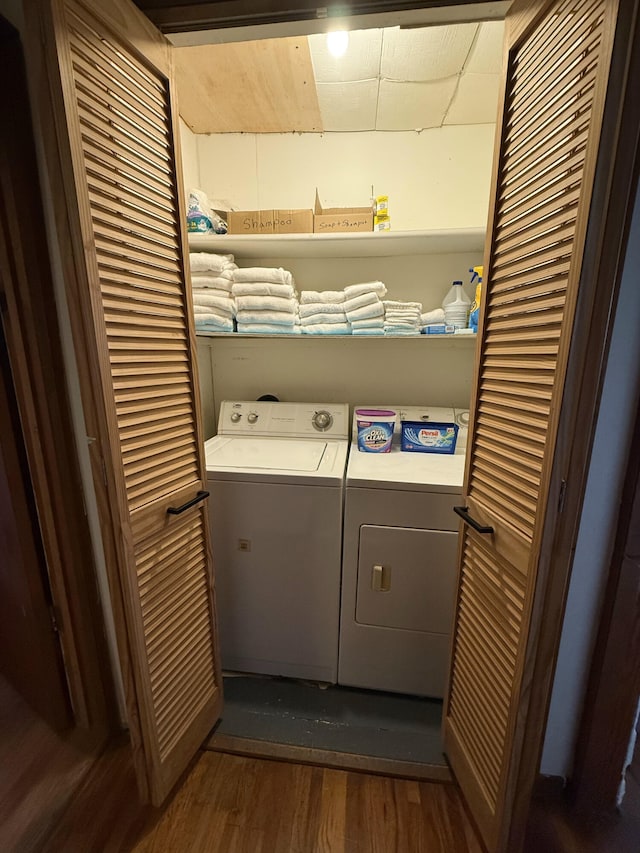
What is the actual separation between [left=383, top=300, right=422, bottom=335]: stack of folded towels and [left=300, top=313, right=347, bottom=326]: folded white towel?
205 millimetres

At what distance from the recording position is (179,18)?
0.92 meters

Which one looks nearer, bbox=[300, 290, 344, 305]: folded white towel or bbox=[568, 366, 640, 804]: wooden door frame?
bbox=[568, 366, 640, 804]: wooden door frame

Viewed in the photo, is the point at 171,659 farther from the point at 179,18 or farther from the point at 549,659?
the point at 179,18

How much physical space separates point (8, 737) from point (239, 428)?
4.82 feet

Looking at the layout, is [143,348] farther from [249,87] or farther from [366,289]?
[249,87]

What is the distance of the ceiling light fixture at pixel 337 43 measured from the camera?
125cm

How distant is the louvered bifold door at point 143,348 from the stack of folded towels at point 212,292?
0.59 m

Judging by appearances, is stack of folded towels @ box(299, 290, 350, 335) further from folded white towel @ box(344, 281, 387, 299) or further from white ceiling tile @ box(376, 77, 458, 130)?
white ceiling tile @ box(376, 77, 458, 130)

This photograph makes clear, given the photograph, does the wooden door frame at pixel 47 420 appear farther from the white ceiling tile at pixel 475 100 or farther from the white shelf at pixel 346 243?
the white ceiling tile at pixel 475 100

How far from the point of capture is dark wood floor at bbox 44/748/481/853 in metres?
1.05

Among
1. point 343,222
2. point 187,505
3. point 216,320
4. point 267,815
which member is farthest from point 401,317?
point 267,815

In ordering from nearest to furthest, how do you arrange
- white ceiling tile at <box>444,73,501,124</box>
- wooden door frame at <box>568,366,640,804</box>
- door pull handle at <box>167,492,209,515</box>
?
wooden door frame at <box>568,366,640,804</box> → door pull handle at <box>167,492,209,515</box> → white ceiling tile at <box>444,73,501,124</box>

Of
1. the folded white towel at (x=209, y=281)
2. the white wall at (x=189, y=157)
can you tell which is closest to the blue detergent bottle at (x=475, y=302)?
the folded white towel at (x=209, y=281)

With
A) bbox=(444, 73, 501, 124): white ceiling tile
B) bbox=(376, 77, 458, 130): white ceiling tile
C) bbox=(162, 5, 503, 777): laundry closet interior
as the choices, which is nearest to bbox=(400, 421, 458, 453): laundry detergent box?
bbox=(162, 5, 503, 777): laundry closet interior
